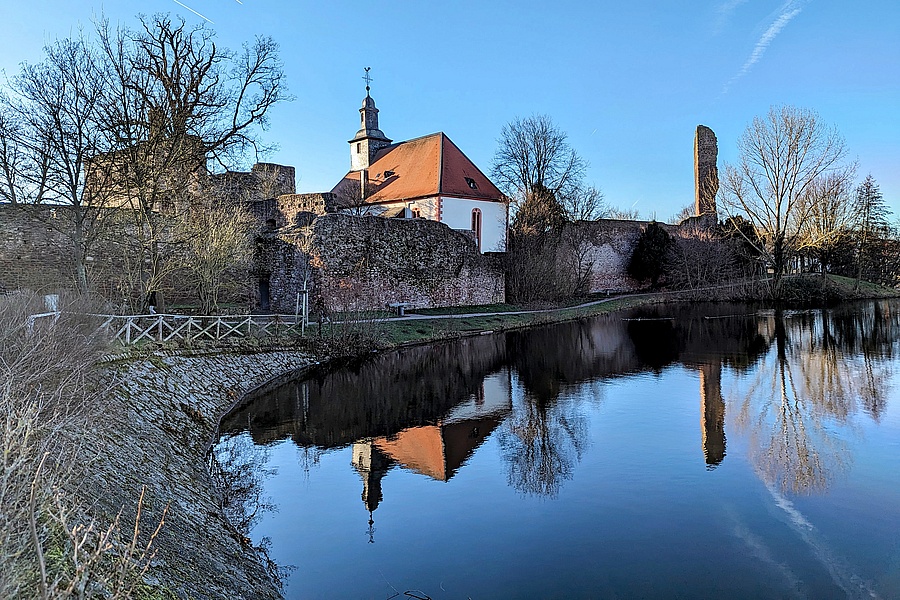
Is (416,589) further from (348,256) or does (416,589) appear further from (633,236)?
(633,236)

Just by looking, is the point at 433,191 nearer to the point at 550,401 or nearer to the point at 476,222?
the point at 476,222

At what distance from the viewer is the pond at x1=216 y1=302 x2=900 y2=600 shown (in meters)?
5.66

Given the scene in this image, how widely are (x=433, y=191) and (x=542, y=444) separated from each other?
79.5 feet

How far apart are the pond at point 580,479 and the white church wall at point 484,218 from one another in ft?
58.5

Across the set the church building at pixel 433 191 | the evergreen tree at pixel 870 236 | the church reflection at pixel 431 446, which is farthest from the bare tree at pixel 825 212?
the church reflection at pixel 431 446

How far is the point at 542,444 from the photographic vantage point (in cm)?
966

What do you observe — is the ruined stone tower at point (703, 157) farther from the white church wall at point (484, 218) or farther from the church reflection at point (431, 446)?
the church reflection at point (431, 446)

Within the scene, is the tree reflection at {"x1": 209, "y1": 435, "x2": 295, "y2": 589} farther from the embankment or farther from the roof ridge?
the roof ridge

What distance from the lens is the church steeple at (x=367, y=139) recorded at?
4266 centimetres

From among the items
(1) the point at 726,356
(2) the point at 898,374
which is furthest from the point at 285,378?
(2) the point at 898,374

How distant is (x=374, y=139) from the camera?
140 feet

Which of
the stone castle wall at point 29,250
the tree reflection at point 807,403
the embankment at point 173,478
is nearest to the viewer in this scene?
the embankment at point 173,478

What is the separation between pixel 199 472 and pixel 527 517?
4.20 m

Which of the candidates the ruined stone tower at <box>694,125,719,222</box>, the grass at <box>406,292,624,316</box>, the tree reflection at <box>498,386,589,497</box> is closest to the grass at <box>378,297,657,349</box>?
the grass at <box>406,292,624,316</box>
